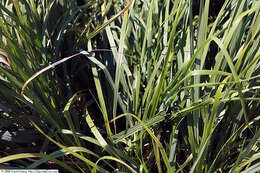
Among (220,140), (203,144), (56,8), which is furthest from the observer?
(56,8)

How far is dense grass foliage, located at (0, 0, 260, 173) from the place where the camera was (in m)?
0.67

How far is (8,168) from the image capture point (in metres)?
0.67

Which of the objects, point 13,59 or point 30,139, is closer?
point 13,59

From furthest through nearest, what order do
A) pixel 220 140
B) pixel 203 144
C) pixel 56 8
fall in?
1. pixel 56 8
2. pixel 220 140
3. pixel 203 144

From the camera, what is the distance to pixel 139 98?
32.1 inches

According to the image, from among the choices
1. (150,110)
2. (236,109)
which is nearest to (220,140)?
(236,109)

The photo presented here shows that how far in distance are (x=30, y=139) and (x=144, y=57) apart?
44cm

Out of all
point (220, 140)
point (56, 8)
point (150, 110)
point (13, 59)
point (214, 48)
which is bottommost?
point (220, 140)

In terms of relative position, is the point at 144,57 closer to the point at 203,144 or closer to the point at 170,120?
the point at 170,120

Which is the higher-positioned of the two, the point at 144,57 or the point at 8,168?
the point at 144,57

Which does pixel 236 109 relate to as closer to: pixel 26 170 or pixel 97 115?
pixel 97 115

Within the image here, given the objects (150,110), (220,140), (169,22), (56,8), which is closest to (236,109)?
(220,140)

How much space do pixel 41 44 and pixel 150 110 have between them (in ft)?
1.28

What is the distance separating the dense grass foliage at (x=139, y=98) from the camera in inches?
26.3
